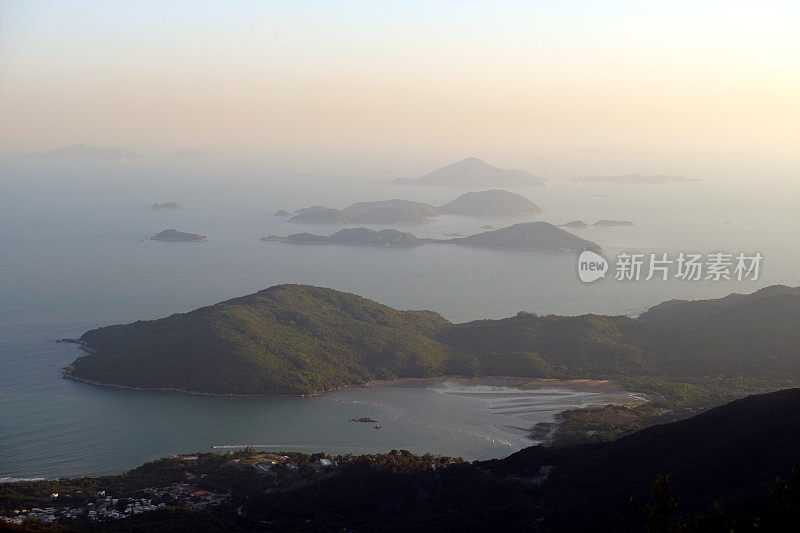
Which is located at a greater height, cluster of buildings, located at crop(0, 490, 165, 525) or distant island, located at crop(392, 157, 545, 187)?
distant island, located at crop(392, 157, 545, 187)

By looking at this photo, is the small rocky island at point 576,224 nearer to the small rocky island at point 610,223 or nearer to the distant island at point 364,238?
the small rocky island at point 610,223

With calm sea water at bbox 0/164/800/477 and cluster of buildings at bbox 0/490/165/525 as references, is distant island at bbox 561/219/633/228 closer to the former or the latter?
calm sea water at bbox 0/164/800/477

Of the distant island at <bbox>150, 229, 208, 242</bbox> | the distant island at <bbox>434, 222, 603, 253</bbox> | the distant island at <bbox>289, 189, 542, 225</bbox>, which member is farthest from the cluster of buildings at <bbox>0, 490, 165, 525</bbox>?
the distant island at <bbox>289, 189, 542, 225</bbox>

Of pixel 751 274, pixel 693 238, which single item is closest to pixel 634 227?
pixel 693 238

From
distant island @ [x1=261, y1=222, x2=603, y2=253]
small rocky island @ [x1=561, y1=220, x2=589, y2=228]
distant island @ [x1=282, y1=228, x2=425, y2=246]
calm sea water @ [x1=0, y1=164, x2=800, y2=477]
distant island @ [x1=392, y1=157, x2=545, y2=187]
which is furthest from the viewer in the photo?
distant island @ [x1=392, y1=157, x2=545, y2=187]

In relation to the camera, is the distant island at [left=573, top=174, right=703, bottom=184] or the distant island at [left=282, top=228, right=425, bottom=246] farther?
the distant island at [left=573, top=174, right=703, bottom=184]

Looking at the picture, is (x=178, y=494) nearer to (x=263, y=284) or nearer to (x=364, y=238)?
(x=263, y=284)

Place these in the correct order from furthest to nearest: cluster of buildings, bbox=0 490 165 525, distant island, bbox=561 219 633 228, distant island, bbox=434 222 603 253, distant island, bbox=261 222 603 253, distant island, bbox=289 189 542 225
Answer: distant island, bbox=289 189 542 225 < distant island, bbox=561 219 633 228 < distant island, bbox=261 222 603 253 < distant island, bbox=434 222 603 253 < cluster of buildings, bbox=0 490 165 525

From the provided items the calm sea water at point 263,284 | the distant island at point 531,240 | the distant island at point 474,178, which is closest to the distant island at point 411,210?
the calm sea water at point 263,284
